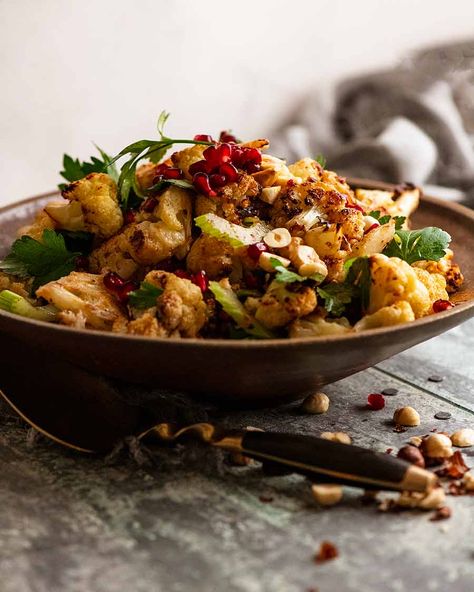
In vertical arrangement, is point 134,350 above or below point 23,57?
below

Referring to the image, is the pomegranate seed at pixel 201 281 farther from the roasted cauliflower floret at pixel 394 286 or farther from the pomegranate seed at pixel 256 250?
the roasted cauliflower floret at pixel 394 286

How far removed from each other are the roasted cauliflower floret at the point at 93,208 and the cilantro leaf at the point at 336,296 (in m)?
0.72

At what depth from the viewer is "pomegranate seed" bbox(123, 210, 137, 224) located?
2.91 metres

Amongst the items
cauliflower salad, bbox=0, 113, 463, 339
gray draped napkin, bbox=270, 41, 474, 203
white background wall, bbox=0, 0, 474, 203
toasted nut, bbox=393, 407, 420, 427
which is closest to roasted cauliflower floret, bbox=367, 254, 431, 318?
cauliflower salad, bbox=0, 113, 463, 339

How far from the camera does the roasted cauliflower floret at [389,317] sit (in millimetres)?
2543

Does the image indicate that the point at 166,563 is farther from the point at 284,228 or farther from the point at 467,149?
the point at 467,149

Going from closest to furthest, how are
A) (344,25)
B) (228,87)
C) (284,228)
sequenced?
(284,228) → (228,87) → (344,25)

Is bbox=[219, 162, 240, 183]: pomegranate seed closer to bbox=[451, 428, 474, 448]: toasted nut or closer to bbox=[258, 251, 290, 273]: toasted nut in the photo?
bbox=[258, 251, 290, 273]: toasted nut

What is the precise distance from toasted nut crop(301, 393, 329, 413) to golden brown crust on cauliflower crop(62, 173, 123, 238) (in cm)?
82

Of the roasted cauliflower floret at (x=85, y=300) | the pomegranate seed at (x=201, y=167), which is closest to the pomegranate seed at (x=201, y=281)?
the roasted cauliflower floret at (x=85, y=300)

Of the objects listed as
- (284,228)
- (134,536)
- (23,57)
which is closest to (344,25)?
(23,57)

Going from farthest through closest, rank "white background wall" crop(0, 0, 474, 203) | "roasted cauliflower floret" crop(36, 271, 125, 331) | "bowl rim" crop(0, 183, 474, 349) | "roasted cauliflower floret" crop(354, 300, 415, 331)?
"white background wall" crop(0, 0, 474, 203), "roasted cauliflower floret" crop(36, 271, 125, 331), "roasted cauliflower floret" crop(354, 300, 415, 331), "bowl rim" crop(0, 183, 474, 349)

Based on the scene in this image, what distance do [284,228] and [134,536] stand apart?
40.2 inches

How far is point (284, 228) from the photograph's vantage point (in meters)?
2.76
